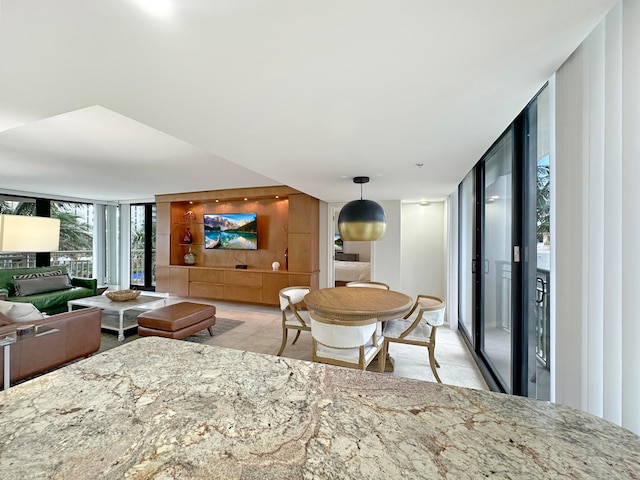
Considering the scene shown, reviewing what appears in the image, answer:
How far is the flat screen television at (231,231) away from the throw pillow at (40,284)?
8.30ft

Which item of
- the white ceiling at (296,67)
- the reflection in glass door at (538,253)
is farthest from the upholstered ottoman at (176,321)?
the reflection in glass door at (538,253)

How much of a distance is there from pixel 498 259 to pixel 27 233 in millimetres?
3822

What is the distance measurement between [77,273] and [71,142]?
5727 millimetres

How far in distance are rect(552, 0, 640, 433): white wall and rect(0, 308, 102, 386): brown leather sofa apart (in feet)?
11.7

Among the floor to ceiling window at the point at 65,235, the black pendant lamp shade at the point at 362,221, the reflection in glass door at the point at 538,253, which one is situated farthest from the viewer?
the floor to ceiling window at the point at 65,235

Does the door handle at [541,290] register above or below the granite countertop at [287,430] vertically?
above

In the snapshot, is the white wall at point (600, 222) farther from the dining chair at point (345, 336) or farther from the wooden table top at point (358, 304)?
the wooden table top at point (358, 304)

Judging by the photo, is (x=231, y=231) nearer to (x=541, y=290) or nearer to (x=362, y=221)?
(x=362, y=221)

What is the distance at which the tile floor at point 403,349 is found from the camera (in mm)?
2846

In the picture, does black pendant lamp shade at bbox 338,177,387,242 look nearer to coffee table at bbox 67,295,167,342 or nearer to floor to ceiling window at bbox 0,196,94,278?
coffee table at bbox 67,295,167,342

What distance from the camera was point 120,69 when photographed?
3.83 ft

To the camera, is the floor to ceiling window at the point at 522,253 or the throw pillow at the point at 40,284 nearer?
the floor to ceiling window at the point at 522,253

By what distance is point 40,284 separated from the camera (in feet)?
15.5

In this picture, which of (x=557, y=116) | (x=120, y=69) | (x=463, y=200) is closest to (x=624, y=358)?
(x=557, y=116)
